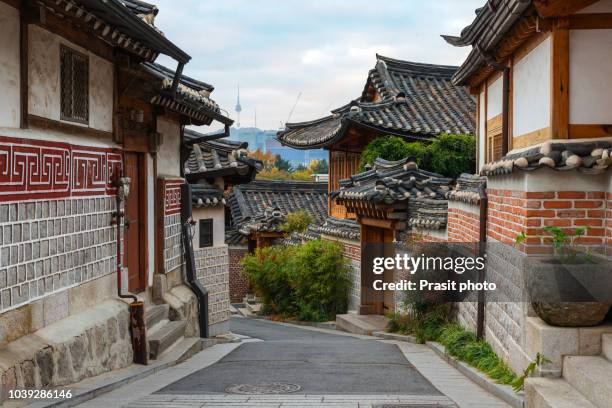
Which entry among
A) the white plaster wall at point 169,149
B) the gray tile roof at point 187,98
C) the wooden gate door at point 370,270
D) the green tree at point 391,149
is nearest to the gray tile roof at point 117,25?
the gray tile roof at point 187,98

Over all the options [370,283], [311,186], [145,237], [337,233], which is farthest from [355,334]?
[311,186]

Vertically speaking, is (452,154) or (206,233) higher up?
(452,154)

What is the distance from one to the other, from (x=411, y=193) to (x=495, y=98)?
5509mm

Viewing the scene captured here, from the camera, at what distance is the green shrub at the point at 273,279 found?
1051 inches

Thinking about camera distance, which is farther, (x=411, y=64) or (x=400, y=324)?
(x=411, y=64)

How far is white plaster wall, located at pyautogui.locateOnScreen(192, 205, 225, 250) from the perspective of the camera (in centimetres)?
1938

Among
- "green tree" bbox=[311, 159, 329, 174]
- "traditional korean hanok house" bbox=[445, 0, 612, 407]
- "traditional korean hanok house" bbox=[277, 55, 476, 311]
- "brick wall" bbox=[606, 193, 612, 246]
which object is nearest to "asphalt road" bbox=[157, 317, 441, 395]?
"traditional korean hanok house" bbox=[445, 0, 612, 407]

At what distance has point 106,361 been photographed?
1049cm

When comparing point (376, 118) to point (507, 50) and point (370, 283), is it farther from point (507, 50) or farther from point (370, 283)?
point (507, 50)

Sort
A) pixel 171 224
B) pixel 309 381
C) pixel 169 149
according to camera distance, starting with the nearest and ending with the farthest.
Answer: pixel 309 381
pixel 171 224
pixel 169 149

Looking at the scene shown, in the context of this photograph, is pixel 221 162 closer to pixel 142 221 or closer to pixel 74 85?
pixel 142 221

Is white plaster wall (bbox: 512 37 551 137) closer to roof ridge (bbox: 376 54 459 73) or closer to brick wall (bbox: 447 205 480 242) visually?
brick wall (bbox: 447 205 480 242)

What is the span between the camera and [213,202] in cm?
1986
